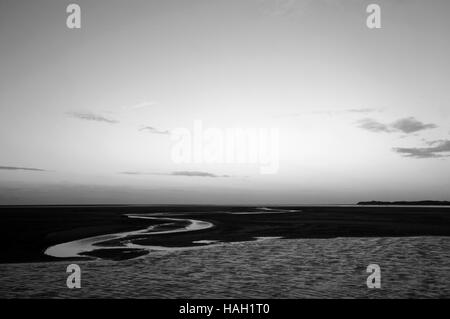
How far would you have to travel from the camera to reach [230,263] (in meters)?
26.1

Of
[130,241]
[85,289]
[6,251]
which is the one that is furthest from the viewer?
[130,241]

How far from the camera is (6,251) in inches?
1201

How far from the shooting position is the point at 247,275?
74.3ft

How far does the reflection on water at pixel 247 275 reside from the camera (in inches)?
738

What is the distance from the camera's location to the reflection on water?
18.8m

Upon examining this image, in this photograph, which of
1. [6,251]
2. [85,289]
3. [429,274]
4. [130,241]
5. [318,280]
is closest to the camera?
[85,289]

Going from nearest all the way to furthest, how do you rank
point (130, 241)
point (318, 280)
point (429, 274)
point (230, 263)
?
point (318, 280), point (429, 274), point (230, 263), point (130, 241)
